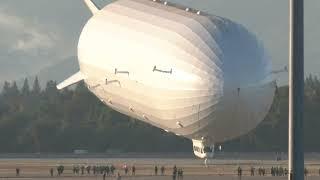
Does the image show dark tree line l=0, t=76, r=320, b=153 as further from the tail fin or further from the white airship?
the white airship

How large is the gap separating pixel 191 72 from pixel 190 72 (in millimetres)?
63

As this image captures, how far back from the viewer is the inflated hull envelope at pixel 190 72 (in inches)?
1655

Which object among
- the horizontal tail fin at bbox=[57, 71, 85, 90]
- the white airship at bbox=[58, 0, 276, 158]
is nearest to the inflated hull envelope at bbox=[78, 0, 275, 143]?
the white airship at bbox=[58, 0, 276, 158]

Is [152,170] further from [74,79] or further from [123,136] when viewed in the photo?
[123,136]

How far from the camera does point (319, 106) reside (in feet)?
554

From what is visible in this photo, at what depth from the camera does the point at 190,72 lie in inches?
1722

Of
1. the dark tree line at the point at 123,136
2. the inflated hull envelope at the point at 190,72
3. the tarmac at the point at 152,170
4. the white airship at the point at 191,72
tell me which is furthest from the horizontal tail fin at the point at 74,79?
the dark tree line at the point at 123,136

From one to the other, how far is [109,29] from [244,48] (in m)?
13.7

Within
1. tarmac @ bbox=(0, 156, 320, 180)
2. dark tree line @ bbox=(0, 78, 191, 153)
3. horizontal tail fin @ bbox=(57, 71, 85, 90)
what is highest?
dark tree line @ bbox=(0, 78, 191, 153)

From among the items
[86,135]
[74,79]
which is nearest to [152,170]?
[74,79]

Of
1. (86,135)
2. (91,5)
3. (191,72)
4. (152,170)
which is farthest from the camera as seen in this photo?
(86,135)

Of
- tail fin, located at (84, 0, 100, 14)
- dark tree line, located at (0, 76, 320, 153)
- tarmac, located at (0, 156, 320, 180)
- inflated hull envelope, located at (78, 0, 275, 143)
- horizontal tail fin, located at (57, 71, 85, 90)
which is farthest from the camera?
Answer: dark tree line, located at (0, 76, 320, 153)

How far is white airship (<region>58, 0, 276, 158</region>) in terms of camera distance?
42062 mm

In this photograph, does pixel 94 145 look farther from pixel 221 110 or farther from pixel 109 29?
pixel 221 110
